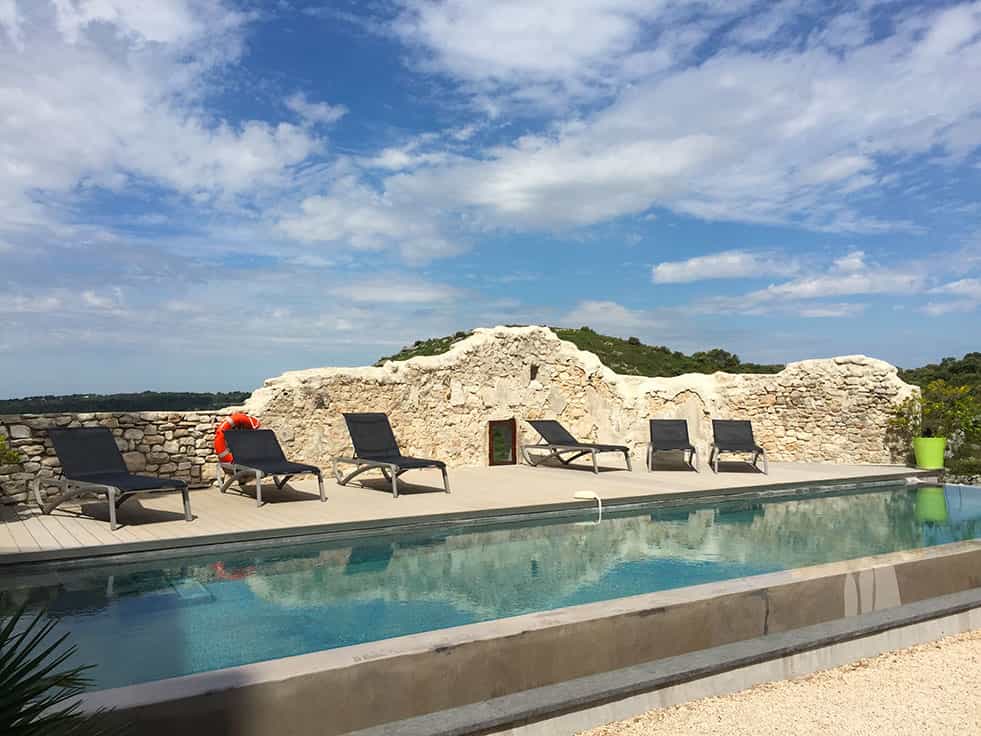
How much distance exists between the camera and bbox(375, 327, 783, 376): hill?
30.4 meters

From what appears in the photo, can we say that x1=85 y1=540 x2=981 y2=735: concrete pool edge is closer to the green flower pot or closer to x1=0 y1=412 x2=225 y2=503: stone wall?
x1=0 y1=412 x2=225 y2=503: stone wall

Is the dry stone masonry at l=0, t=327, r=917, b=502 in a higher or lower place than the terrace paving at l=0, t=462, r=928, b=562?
higher

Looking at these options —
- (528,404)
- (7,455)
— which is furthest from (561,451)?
(7,455)

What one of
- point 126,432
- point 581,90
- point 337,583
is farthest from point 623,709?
point 581,90

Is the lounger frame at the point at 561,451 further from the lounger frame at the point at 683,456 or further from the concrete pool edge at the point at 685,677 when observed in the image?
the concrete pool edge at the point at 685,677

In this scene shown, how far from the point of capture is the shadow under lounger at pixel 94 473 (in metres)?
6.77

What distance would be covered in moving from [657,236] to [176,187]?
40.7ft

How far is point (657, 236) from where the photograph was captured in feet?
66.2

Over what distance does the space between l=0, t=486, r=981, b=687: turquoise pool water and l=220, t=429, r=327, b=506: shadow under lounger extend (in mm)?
1468

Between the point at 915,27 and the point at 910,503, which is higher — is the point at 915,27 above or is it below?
above

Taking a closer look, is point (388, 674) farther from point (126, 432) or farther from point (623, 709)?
point (126, 432)

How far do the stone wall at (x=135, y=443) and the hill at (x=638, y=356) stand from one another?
18.8 meters

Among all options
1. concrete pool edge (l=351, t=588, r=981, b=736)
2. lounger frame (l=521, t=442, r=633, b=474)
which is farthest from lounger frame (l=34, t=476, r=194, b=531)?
lounger frame (l=521, t=442, r=633, b=474)

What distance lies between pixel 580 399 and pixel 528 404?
127 cm
